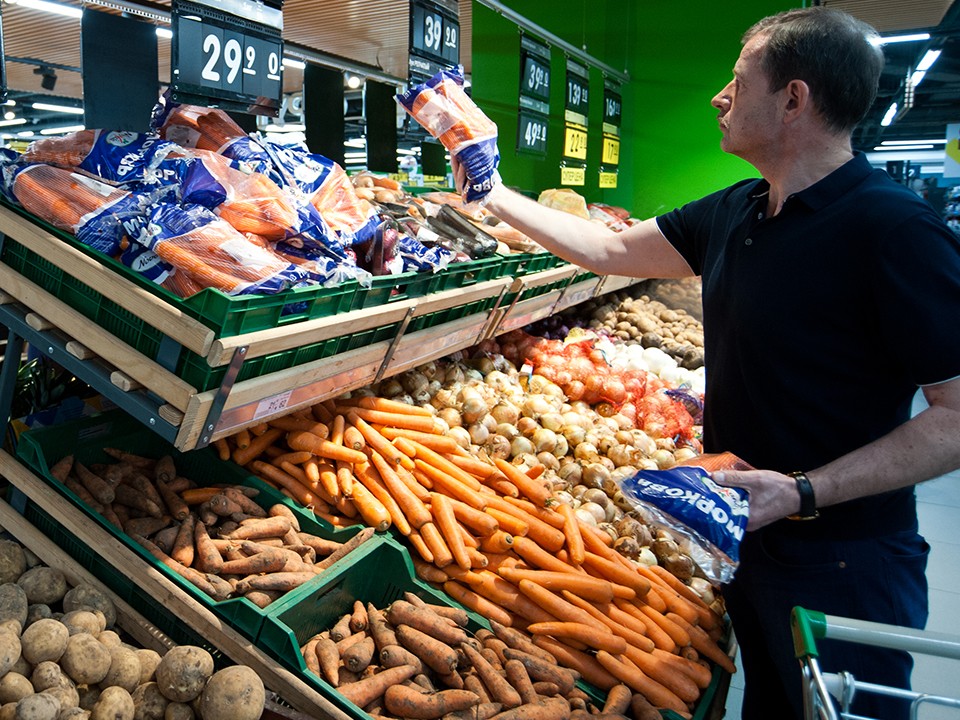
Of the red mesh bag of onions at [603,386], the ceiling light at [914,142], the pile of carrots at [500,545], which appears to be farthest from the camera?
the ceiling light at [914,142]

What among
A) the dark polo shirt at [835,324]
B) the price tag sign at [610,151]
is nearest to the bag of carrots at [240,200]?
the dark polo shirt at [835,324]

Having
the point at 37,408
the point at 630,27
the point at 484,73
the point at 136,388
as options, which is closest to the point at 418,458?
the point at 136,388

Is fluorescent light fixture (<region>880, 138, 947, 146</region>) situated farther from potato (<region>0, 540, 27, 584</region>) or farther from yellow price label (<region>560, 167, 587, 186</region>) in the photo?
potato (<region>0, 540, 27, 584</region>)

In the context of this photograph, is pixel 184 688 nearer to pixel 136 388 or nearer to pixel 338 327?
pixel 136 388

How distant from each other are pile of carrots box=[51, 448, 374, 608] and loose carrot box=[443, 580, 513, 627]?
0.32m

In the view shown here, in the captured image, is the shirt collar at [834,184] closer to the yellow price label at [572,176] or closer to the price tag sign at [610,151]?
the yellow price label at [572,176]

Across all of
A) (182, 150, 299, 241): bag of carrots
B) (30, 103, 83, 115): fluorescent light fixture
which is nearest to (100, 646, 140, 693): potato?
(182, 150, 299, 241): bag of carrots

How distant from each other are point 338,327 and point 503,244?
1.49 m

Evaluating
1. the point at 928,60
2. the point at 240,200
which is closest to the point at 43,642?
the point at 240,200

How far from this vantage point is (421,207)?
3.26 metres

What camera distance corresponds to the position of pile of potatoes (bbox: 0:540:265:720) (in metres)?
1.56

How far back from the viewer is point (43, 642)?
1.64m

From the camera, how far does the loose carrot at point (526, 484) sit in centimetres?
273

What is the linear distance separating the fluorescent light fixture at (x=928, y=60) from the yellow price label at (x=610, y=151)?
5.14 metres
